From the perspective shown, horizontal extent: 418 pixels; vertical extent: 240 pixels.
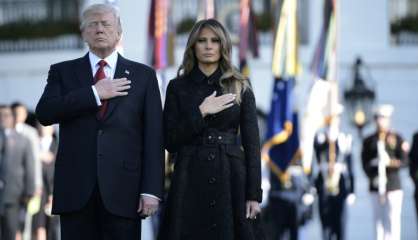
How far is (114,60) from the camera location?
7.96 meters

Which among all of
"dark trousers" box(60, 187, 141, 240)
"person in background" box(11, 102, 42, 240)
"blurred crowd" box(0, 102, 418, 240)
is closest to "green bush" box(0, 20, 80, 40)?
"blurred crowd" box(0, 102, 418, 240)

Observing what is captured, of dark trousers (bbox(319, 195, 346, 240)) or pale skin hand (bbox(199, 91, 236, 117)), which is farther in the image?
dark trousers (bbox(319, 195, 346, 240))

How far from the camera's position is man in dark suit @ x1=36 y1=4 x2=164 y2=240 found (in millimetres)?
7750

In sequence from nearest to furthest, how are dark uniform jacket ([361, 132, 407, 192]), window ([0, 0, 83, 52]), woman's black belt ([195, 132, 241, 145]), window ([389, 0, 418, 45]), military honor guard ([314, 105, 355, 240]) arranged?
woman's black belt ([195, 132, 241, 145])
dark uniform jacket ([361, 132, 407, 192])
military honor guard ([314, 105, 355, 240])
window ([389, 0, 418, 45])
window ([0, 0, 83, 52])

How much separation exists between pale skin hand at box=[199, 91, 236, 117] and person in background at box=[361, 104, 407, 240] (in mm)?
8560

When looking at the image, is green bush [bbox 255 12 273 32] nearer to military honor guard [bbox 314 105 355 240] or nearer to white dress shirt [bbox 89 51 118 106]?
military honor guard [bbox 314 105 355 240]

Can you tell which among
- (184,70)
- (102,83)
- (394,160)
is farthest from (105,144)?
(394,160)

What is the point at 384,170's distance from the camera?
1678cm

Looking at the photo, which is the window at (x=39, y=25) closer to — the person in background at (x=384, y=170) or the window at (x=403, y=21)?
the window at (x=403, y=21)

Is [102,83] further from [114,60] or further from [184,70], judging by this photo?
[184,70]

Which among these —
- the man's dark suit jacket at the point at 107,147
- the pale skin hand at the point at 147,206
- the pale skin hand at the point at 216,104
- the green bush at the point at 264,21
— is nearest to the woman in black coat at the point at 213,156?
the pale skin hand at the point at 216,104

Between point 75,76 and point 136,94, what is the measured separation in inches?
14.2

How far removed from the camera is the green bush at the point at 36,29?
27594 mm

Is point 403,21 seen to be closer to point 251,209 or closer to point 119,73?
point 251,209
